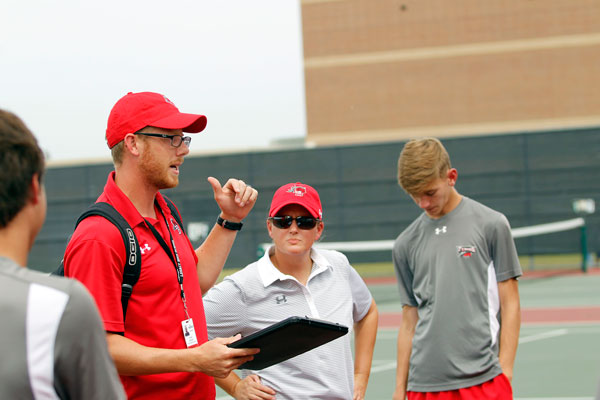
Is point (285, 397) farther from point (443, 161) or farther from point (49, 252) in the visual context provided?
point (49, 252)

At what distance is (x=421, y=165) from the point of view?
3.95 metres

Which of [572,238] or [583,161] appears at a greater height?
[583,161]

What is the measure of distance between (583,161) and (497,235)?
1734cm

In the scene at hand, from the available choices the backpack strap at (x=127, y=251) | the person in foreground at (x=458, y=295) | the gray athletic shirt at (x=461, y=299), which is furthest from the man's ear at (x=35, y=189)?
the gray athletic shirt at (x=461, y=299)

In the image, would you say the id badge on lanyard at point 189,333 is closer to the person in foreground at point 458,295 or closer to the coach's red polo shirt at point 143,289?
the coach's red polo shirt at point 143,289

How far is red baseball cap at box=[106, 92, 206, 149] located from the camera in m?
2.93

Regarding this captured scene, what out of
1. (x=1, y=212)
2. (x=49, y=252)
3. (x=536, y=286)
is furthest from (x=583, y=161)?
(x=1, y=212)

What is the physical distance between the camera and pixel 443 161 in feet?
13.2

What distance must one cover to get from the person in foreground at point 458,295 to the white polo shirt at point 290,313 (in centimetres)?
63

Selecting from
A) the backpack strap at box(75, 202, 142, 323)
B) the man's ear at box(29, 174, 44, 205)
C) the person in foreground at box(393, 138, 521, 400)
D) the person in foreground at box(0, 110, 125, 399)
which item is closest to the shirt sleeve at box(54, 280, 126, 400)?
the person in foreground at box(0, 110, 125, 399)

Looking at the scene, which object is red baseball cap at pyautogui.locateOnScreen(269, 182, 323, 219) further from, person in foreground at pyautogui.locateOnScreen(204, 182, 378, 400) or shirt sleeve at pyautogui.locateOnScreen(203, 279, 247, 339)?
shirt sleeve at pyautogui.locateOnScreen(203, 279, 247, 339)

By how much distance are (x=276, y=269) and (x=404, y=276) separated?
41.7 inches

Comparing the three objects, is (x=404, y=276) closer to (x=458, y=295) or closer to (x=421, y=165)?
(x=458, y=295)

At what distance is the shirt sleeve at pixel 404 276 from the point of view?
4258 mm
